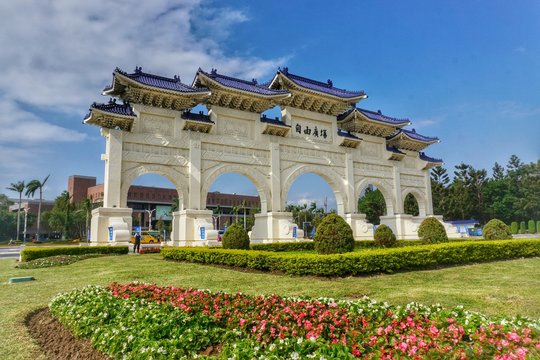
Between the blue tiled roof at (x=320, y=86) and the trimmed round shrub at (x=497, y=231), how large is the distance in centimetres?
1267

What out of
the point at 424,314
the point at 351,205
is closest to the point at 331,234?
the point at 424,314

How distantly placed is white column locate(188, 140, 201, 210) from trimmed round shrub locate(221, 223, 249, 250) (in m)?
5.84

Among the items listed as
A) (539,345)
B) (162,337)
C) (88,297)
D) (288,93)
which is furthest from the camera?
(288,93)

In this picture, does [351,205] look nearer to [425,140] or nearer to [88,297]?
[425,140]

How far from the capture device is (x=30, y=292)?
8406 millimetres

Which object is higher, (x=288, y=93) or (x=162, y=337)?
(x=288, y=93)

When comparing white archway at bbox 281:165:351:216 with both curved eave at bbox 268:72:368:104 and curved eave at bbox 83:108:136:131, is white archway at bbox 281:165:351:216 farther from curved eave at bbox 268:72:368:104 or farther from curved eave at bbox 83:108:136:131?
curved eave at bbox 83:108:136:131

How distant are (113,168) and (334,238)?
40.4 feet

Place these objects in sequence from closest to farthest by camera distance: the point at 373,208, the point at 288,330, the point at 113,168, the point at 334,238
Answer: the point at 288,330 < the point at 334,238 < the point at 113,168 < the point at 373,208

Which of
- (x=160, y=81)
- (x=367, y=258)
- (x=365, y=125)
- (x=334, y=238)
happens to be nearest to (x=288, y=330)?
(x=367, y=258)

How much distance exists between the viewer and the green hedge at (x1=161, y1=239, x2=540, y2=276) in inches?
380

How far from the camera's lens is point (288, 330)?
4.24 meters

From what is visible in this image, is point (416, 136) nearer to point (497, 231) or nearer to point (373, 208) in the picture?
point (497, 231)

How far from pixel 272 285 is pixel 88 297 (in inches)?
156
